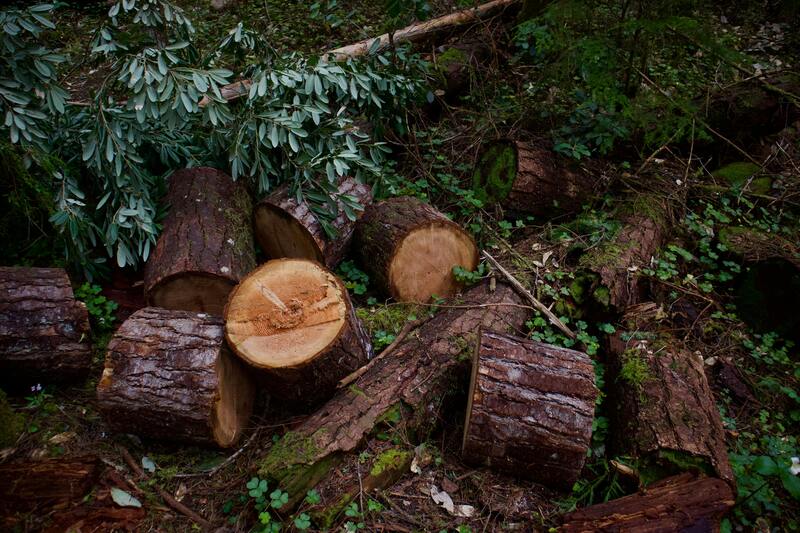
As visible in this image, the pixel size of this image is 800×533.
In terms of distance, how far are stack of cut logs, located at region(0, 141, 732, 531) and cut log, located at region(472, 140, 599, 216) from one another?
78 centimetres

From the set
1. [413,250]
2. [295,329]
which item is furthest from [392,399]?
[413,250]

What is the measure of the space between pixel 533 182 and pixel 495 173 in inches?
12.9

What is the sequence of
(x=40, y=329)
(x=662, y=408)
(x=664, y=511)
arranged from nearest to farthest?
(x=664, y=511) → (x=662, y=408) → (x=40, y=329)

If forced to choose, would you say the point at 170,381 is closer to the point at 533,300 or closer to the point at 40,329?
the point at 40,329

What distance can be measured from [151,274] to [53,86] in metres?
1.29

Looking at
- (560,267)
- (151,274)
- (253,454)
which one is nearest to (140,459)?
(253,454)

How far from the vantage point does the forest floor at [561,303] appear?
2770 millimetres

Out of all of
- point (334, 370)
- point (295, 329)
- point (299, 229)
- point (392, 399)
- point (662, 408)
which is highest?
point (299, 229)

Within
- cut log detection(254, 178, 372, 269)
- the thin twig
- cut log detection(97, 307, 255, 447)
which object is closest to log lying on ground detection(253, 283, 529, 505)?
the thin twig

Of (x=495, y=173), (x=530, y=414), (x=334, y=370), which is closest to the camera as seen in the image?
(x=530, y=414)

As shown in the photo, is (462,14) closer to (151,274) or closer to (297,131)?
(297,131)

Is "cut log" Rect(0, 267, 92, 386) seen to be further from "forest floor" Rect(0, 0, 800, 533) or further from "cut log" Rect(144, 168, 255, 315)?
"cut log" Rect(144, 168, 255, 315)

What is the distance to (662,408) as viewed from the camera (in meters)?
2.88

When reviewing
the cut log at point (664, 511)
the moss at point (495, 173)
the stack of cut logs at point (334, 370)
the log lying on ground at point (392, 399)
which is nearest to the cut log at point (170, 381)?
the stack of cut logs at point (334, 370)
